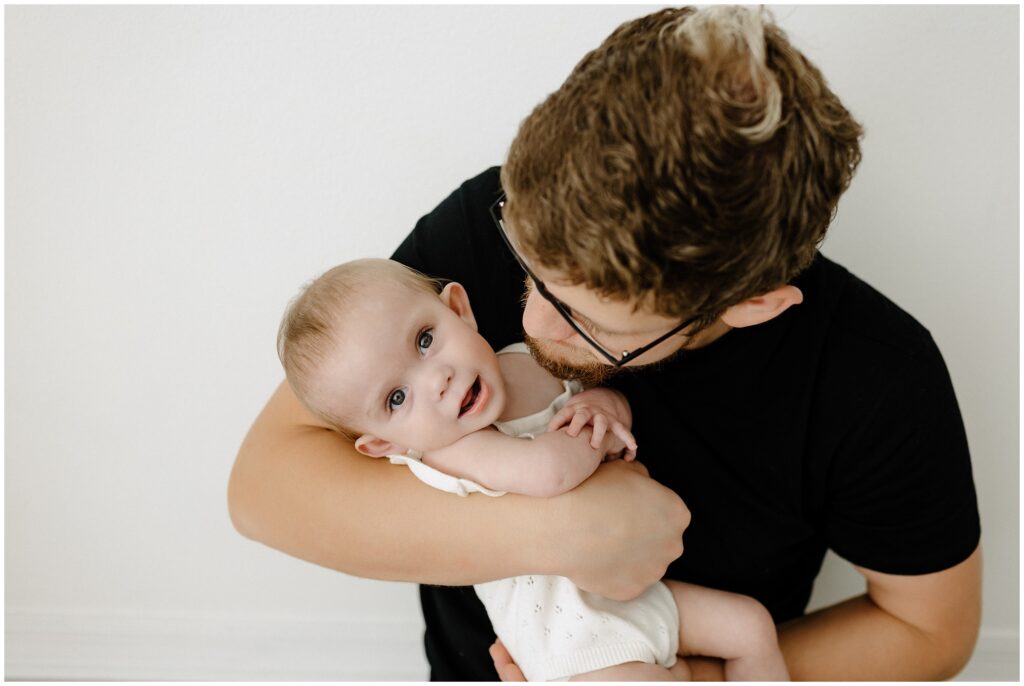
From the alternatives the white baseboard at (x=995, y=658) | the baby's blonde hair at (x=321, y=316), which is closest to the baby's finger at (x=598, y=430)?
the baby's blonde hair at (x=321, y=316)

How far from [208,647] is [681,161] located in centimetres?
205

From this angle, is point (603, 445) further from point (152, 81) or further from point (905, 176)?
point (152, 81)

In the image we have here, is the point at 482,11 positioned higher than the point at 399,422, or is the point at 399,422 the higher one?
the point at 482,11

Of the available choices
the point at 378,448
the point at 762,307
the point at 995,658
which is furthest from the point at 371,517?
the point at 995,658

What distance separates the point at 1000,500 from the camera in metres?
1.85

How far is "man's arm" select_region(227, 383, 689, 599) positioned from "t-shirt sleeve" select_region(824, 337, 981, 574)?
280 millimetres

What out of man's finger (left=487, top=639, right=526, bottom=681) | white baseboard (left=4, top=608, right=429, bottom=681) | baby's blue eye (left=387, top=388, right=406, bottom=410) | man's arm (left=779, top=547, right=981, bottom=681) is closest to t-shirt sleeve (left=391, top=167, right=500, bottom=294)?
baby's blue eye (left=387, top=388, right=406, bottom=410)

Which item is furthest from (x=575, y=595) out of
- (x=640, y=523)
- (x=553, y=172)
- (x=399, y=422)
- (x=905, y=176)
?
(x=905, y=176)

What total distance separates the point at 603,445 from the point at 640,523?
0.44ft

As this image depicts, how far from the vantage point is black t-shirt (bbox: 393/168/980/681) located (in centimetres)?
116

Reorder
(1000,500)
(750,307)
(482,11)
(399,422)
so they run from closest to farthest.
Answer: (750,307) < (399,422) < (482,11) < (1000,500)

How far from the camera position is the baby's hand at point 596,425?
119 cm

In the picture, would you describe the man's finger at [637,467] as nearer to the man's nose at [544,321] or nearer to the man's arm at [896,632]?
the man's nose at [544,321]

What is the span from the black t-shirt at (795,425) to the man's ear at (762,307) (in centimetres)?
9
